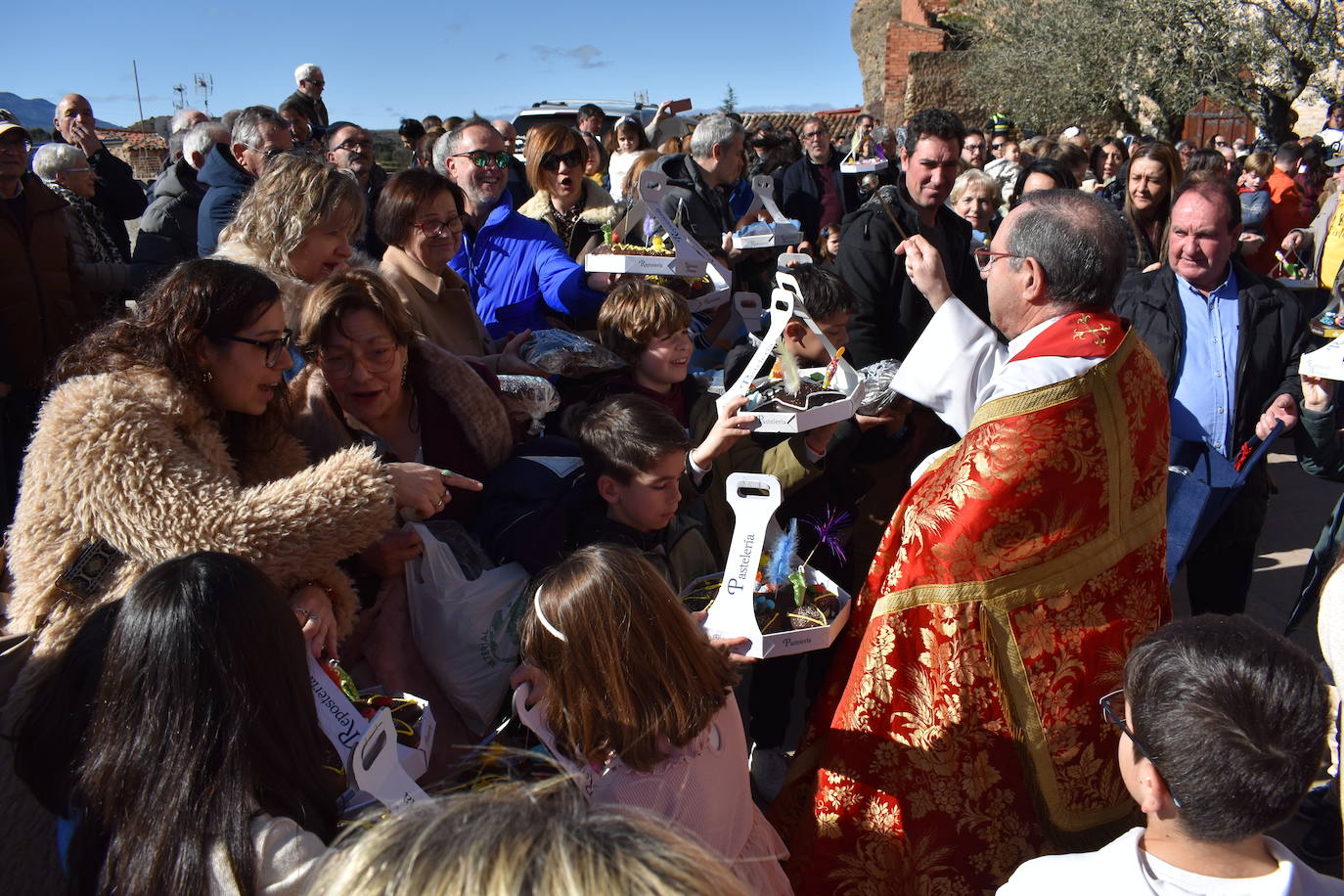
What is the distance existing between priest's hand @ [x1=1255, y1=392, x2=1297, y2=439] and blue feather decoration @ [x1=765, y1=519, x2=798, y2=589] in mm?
2052

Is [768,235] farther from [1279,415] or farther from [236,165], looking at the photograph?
[236,165]

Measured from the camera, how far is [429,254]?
3658 mm

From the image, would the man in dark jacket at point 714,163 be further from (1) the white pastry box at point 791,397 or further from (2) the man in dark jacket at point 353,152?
(1) the white pastry box at point 791,397

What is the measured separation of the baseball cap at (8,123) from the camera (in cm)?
451

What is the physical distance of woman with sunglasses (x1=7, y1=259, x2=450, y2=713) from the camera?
201 centimetres

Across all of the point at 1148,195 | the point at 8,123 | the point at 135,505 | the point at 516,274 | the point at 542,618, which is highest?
the point at 8,123

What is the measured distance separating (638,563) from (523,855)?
1.23 metres

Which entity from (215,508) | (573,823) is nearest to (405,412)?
(215,508)

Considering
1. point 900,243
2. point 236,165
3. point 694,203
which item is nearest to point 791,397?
point 900,243

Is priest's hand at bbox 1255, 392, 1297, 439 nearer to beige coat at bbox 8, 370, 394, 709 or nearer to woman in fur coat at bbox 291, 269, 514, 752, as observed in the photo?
woman in fur coat at bbox 291, 269, 514, 752

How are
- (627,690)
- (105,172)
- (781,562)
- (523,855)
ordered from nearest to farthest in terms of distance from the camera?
1. (523,855)
2. (627,690)
3. (781,562)
4. (105,172)

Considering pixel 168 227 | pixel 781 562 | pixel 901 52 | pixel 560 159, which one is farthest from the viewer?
pixel 901 52

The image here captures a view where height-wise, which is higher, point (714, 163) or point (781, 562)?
point (714, 163)

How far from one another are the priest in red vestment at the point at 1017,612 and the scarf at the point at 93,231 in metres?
4.44
